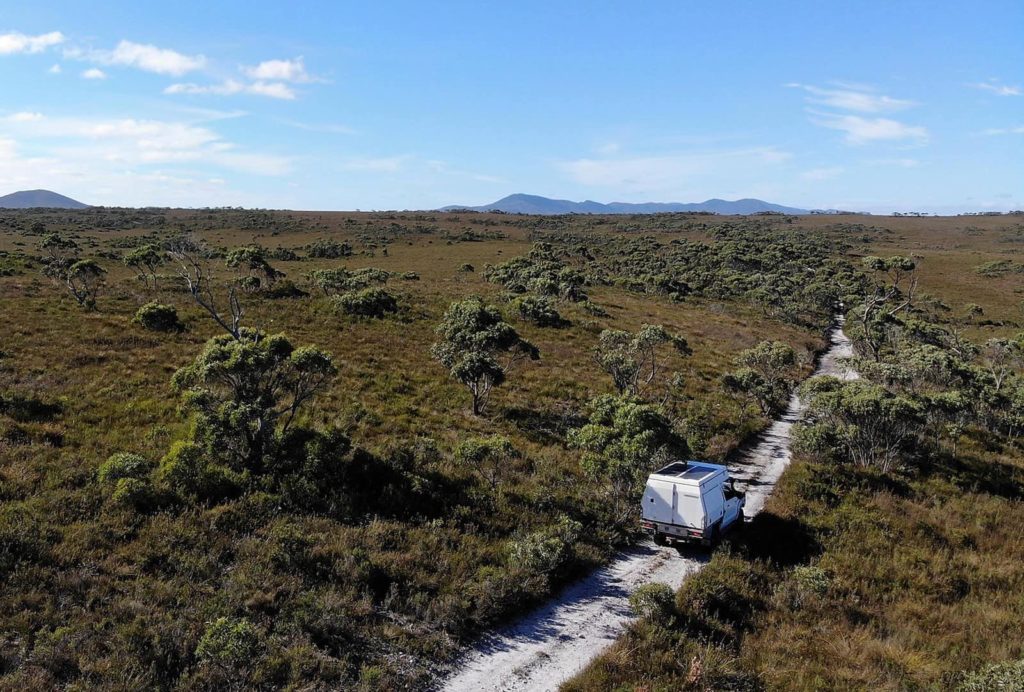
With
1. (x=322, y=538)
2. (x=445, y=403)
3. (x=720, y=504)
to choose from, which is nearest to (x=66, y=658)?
(x=322, y=538)

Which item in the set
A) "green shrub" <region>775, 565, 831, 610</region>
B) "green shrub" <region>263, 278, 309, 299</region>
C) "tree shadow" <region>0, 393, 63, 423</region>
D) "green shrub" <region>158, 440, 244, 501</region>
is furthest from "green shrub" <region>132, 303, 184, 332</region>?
"green shrub" <region>775, 565, 831, 610</region>

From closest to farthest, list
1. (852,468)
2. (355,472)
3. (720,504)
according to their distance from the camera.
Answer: (720,504), (355,472), (852,468)

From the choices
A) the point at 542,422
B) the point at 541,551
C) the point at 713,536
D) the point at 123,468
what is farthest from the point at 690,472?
the point at 123,468

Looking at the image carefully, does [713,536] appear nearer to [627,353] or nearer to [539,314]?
[627,353]

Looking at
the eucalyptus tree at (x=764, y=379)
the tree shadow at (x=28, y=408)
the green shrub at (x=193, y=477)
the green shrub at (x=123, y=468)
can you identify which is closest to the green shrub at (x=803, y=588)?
the green shrub at (x=193, y=477)

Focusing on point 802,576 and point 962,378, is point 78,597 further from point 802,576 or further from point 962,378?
point 962,378

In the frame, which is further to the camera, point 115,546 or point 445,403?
point 445,403
